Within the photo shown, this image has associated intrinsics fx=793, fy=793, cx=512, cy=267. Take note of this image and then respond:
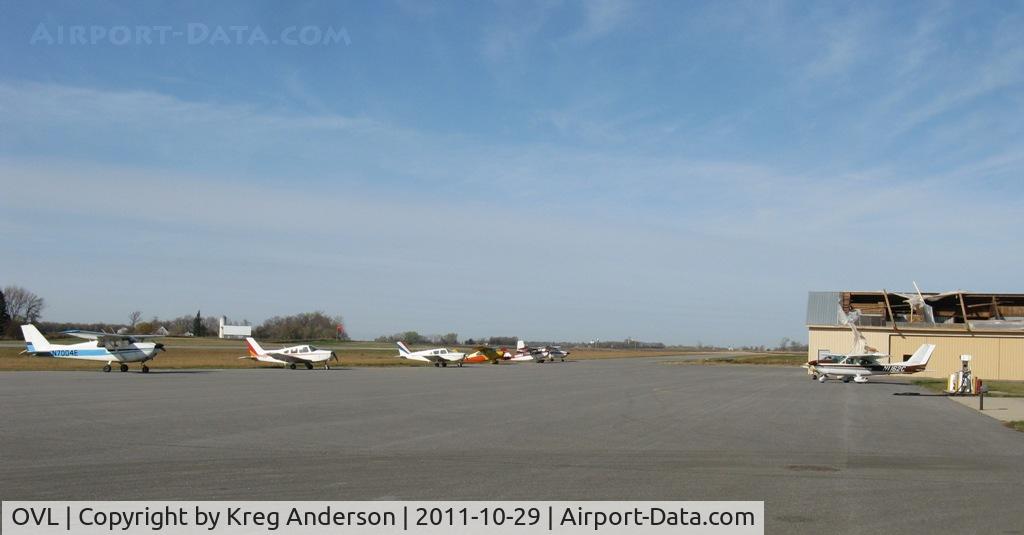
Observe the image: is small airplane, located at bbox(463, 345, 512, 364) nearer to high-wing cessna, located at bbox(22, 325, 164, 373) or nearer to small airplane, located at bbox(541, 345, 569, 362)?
small airplane, located at bbox(541, 345, 569, 362)

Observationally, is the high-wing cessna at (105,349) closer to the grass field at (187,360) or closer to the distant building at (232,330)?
the grass field at (187,360)

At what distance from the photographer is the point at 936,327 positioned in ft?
196

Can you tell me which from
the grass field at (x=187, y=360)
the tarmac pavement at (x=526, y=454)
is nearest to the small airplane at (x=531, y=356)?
the grass field at (x=187, y=360)

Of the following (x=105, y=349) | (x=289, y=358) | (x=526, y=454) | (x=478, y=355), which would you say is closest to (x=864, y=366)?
(x=478, y=355)

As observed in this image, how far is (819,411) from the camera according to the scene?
2495 centimetres

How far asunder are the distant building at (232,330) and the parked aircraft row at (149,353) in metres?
115

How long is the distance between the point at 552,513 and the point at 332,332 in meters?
168

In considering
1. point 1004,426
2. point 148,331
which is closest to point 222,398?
point 1004,426

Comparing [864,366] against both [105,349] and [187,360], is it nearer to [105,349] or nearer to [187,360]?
[105,349]

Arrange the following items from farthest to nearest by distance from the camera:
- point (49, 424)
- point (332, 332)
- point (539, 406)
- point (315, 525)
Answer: point (332, 332) < point (539, 406) < point (49, 424) < point (315, 525)

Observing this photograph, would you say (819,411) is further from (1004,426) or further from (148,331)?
(148,331)

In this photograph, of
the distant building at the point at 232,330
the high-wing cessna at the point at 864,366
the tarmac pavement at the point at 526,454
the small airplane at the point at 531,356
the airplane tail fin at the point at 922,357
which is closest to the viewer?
the tarmac pavement at the point at 526,454

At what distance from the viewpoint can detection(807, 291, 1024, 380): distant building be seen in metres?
57.0

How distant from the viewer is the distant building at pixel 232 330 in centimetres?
18135
